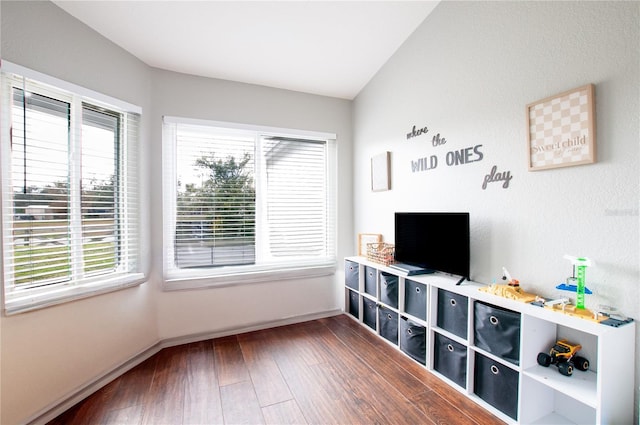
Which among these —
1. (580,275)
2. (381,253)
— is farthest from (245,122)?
(580,275)

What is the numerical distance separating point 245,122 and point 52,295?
2.09 metres

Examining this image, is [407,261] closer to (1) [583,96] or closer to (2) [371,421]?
(2) [371,421]

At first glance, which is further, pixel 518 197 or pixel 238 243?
pixel 238 243

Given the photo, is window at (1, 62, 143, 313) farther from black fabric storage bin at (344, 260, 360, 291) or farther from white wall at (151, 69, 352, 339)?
black fabric storage bin at (344, 260, 360, 291)

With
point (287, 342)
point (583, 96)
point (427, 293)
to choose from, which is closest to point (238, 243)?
point (287, 342)

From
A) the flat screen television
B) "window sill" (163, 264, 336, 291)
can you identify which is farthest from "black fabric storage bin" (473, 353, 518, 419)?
"window sill" (163, 264, 336, 291)

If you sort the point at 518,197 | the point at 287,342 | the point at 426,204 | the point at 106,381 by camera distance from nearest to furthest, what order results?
the point at 518,197 < the point at 106,381 < the point at 426,204 < the point at 287,342

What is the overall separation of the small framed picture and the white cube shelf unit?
0.63 m

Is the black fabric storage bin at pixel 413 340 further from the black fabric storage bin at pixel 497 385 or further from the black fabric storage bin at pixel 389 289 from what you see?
the black fabric storage bin at pixel 497 385

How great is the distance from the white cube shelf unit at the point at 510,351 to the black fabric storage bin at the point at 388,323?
A: 54 millimetres

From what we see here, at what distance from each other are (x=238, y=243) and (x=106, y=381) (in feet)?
4.85

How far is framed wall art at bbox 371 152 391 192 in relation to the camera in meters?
2.92

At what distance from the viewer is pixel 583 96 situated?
1470 millimetres

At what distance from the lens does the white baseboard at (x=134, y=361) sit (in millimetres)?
1752
